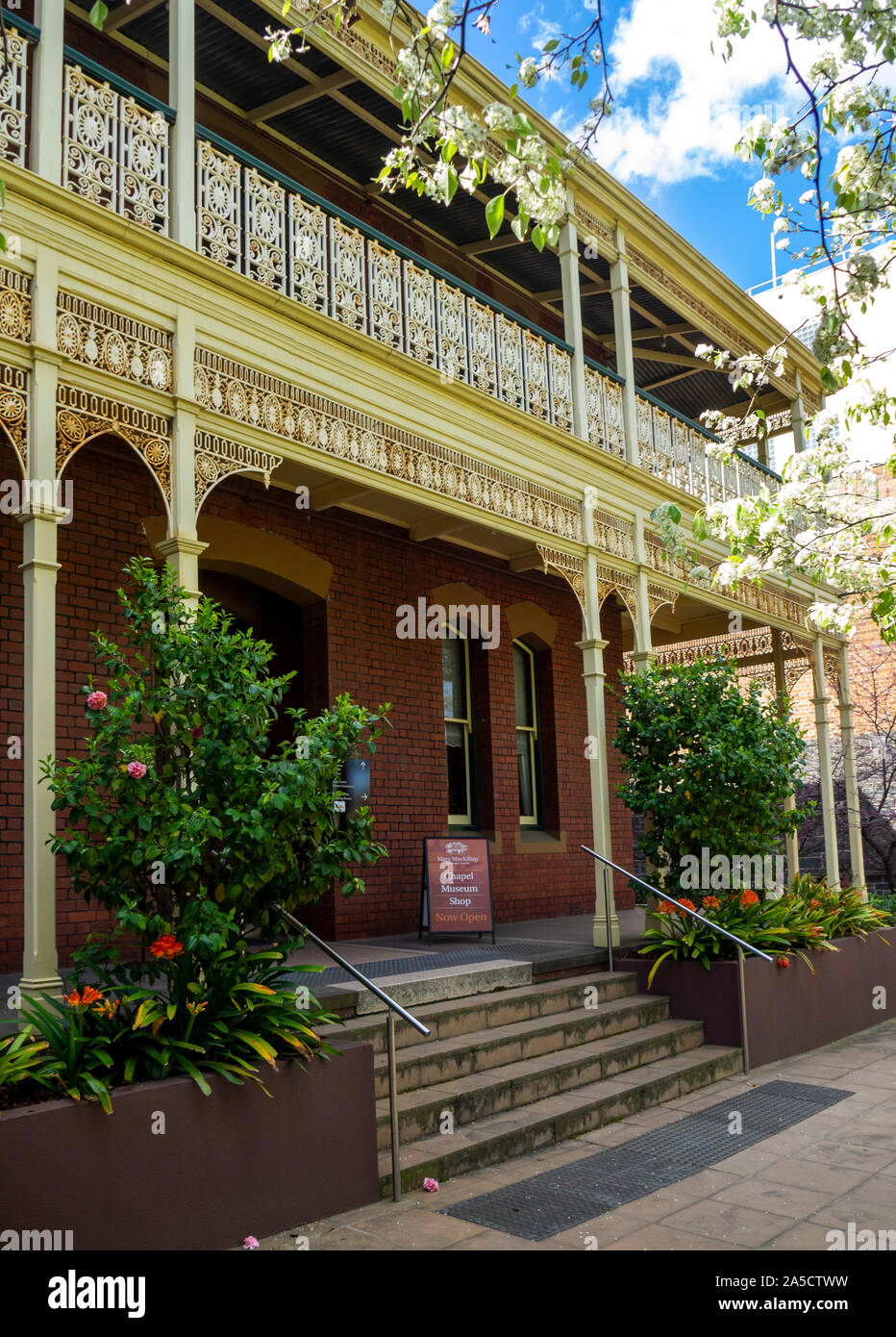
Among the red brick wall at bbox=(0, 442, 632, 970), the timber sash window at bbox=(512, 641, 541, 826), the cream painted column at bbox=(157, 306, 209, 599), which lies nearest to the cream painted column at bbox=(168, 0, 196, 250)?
the cream painted column at bbox=(157, 306, 209, 599)

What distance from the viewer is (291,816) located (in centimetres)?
459

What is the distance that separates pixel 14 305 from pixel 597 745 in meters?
5.51

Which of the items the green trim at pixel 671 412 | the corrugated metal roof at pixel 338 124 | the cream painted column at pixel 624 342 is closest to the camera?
the corrugated metal roof at pixel 338 124

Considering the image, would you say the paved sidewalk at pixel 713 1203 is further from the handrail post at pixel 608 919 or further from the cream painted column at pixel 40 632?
the cream painted column at pixel 40 632

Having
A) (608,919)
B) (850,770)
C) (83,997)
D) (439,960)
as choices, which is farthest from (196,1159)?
(850,770)

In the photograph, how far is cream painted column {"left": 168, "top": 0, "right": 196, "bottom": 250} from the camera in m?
6.16

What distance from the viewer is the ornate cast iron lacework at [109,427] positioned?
5.37m

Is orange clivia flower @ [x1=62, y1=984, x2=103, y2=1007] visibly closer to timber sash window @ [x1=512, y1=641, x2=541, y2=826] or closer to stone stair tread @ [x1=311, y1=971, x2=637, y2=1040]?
stone stair tread @ [x1=311, y1=971, x2=637, y2=1040]

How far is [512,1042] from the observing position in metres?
6.45

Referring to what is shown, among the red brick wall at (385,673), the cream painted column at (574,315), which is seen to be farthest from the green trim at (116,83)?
the cream painted column at (574,315)

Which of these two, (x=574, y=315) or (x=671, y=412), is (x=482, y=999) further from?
(x=671, y=412)

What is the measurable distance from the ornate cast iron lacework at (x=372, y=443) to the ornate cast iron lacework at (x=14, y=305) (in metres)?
1.08

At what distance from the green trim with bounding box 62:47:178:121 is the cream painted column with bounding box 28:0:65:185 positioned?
115 millimetres
